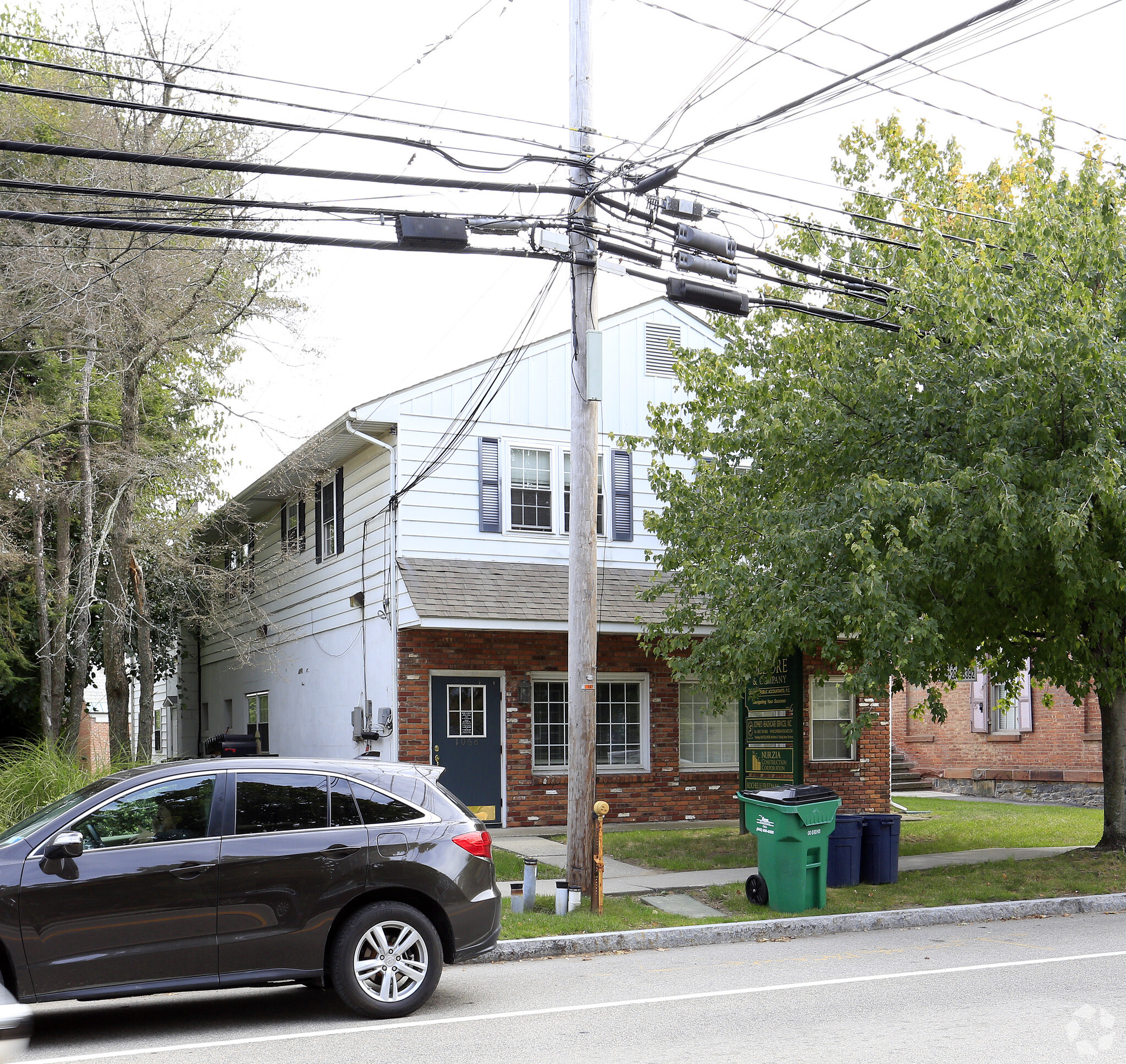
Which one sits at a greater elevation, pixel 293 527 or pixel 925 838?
pixel 293 527

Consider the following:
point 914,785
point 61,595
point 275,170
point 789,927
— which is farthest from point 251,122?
point 914,785

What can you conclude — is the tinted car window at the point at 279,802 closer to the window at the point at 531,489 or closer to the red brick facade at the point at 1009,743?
the window at the point at 531,489

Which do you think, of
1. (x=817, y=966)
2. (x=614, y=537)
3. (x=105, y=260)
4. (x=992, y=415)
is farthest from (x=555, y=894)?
(x=105, y=260)

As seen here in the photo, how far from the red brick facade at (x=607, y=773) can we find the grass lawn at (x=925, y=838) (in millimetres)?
876

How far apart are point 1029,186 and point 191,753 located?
2473 centimetres

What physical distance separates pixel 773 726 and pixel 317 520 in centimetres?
938

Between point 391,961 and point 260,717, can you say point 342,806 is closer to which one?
point 391,961

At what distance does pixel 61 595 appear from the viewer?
778 inches

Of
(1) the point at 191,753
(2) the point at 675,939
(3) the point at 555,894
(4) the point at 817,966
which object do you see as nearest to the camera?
(4) the point at 817,966

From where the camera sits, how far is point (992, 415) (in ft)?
38.0

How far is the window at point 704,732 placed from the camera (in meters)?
19.2

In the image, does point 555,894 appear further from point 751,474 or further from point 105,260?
point 105,260

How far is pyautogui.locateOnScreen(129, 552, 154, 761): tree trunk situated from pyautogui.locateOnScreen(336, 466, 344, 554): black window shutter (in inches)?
129

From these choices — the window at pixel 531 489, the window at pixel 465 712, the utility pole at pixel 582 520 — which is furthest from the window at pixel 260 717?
the utility pole at pixel 582 520
